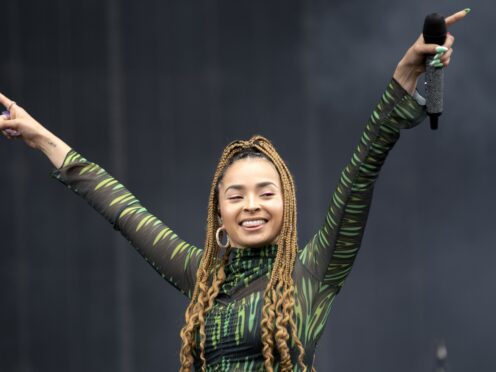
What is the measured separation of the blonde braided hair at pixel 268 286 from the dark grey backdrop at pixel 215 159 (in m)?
2.93

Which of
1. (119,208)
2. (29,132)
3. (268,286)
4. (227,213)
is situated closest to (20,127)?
(29,132)

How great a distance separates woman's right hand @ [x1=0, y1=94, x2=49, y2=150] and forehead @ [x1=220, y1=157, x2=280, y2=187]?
537 millimetres

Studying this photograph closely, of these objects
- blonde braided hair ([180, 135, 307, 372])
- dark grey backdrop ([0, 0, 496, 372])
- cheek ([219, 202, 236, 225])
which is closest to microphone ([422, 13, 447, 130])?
blonde braided hair ([180, 135, 307, 372])

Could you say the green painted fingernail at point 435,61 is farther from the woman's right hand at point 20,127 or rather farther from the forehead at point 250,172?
the woman's right hand at point 20,127

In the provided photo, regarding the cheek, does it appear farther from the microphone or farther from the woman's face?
the microphone

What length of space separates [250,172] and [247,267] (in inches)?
8.9

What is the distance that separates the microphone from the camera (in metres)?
2.70

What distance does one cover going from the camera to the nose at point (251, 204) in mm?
3104

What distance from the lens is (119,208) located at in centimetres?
337

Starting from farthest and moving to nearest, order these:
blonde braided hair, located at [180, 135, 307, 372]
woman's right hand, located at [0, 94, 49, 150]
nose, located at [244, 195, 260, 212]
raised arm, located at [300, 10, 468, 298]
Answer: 1. woman's right hand, located at [0, 94, 49, 150]
2. nose, located at [244, 195, 260, 212]
3. blonde braided hair, located at [180, 135, 307, 372]
4. raised arm, located at [300, 10, 468, 298]

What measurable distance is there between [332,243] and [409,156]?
11.5ft

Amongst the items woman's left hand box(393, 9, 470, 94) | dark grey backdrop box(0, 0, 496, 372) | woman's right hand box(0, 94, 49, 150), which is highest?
dark grey backdrop box(0, 0, 496, 372)

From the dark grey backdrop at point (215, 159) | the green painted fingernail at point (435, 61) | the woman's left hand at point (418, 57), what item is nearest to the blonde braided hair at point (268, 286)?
the woman's left hand at point (418, 57)

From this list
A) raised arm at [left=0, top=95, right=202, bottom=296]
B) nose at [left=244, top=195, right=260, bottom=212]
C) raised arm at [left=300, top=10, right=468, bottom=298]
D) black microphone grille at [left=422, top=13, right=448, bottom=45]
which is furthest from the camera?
raised arm at [left=0, top=95, right=202, bottom=296]
